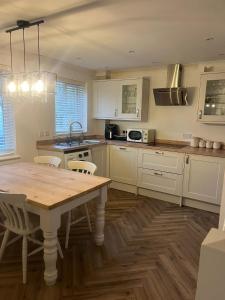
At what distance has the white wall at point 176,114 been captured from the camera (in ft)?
12.4

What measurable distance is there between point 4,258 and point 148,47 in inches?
116

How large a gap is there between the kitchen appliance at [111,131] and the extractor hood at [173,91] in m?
1.15

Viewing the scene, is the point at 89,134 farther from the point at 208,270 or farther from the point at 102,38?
the point at 208,270

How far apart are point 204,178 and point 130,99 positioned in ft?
6.51

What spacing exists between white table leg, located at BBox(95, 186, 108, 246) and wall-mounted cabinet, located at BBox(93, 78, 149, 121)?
2.25 metres

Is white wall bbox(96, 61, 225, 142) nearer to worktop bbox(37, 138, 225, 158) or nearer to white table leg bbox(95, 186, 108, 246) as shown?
worktop bbox(37, 138, 225, 158)

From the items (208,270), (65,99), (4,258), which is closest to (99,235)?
(4,258)

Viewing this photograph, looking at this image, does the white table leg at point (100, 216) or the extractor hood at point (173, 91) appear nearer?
the white table leg at point (100, 216)

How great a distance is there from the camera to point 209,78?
344cm

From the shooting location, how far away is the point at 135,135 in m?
4.28

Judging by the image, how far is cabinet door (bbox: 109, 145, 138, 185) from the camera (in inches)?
158

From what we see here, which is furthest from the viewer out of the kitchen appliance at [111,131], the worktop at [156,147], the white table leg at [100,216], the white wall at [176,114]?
the kitchen appliance at [111,131]

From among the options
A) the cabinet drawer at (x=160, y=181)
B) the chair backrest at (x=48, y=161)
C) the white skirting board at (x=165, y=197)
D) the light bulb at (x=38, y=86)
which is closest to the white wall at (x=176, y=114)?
the cabinet drawer at (x=160, y=181)

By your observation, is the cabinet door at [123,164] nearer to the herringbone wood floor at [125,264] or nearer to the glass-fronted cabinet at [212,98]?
the herringbone wood floor at [125,264]
